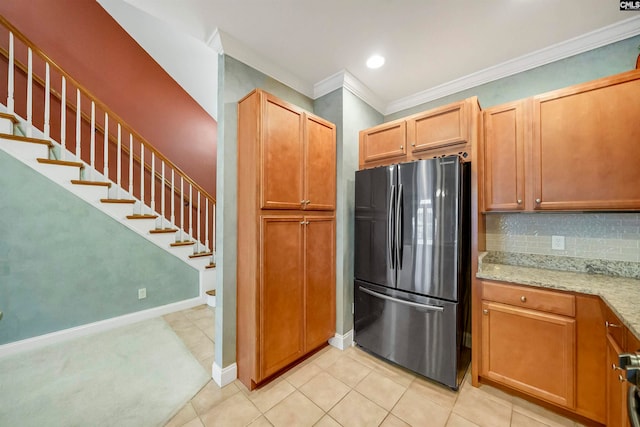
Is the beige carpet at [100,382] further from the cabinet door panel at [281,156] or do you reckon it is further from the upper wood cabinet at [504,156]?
the upper wood cabinet at [504,156]

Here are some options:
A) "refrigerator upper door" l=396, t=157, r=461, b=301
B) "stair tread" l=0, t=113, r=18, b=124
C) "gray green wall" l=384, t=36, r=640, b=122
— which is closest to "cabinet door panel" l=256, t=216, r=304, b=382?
"refrigerator upper door" l=396, t=157, r=461, b=301

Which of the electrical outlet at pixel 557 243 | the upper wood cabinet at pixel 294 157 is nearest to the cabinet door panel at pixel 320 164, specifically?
the upper wood cabinet at pixel 294 157

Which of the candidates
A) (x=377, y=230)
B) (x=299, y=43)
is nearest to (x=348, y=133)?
(x=299, y=43)

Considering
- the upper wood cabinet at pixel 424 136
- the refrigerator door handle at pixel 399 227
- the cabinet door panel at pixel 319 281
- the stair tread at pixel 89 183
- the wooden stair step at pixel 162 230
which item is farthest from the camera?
the wooden stair step at pixel 162 230

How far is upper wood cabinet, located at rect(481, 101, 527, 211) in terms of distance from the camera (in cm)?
184

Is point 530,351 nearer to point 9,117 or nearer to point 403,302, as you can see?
point 403,302

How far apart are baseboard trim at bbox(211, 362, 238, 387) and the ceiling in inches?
102

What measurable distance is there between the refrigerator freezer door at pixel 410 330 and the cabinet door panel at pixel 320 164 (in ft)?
3.00

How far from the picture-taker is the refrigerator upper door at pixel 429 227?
1.70 m

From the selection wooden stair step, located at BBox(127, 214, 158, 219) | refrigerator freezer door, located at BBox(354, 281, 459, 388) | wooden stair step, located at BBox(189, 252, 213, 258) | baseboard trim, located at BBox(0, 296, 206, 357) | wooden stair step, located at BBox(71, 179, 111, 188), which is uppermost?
wooden stair step, located at BBox(71, 179, 111, 188)

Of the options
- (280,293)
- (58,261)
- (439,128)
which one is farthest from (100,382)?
(439,128)

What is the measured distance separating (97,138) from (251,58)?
2.73 meters

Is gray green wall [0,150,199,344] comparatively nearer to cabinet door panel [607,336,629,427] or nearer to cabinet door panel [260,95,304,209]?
cabinet door panel [260,95,304,209]

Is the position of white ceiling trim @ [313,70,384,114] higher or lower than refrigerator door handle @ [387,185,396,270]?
higher
